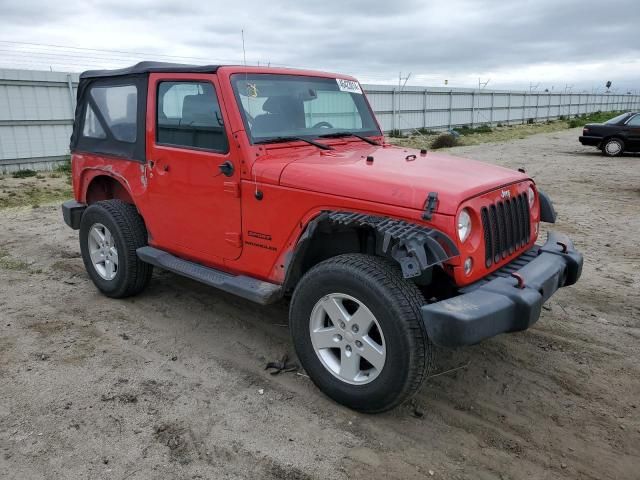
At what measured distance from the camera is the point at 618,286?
16.7ft

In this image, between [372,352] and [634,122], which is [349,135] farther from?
[634,122]

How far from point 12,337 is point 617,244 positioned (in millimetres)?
6577

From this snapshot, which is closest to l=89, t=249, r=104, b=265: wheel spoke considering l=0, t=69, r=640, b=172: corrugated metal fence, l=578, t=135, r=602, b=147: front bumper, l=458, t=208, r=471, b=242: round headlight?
l=458, t=208, r=471, b=242: round headlight

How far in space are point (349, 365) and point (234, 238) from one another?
1.27m

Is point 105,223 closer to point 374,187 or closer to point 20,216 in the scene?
point 374,187

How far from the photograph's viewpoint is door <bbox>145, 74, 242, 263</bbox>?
373cm

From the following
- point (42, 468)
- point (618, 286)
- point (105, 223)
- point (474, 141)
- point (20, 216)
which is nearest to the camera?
point (42, 468)

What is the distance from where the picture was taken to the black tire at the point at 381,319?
9.13 ft

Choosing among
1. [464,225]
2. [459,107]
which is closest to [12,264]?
[464,225]

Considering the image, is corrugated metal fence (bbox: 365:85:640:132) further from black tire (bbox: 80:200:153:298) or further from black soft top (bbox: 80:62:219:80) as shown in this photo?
black tire (bbox: 80:200:153:298)

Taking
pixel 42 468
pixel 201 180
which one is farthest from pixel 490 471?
pixel 201 180

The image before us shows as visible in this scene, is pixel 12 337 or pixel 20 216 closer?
pixel 12 337

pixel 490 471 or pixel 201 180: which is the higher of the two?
pixel 201 180

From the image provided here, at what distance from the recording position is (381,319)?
284 centimetres
